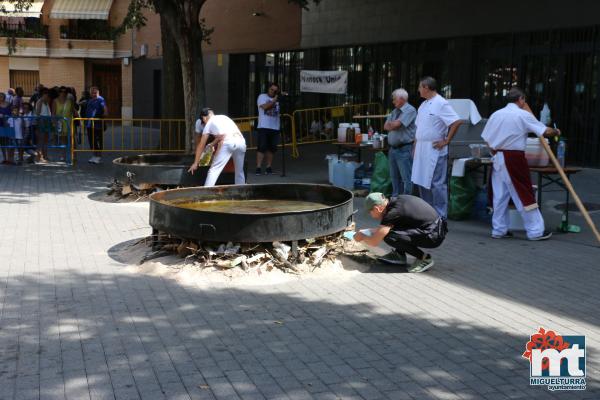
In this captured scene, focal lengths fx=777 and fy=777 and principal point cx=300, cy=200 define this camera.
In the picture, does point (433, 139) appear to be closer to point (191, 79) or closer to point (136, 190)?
point (136, 190)

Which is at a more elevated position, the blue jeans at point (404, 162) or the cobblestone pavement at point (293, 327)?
the blue jeans at point (404, 162)

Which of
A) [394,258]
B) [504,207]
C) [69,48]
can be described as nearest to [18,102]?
[504,207]

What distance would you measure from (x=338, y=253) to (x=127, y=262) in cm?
232

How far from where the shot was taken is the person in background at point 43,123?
58.9 ft

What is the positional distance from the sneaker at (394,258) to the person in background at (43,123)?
11.9 meters

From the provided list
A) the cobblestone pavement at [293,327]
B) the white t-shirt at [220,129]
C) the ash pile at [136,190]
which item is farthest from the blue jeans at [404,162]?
the ash pile at [136,190]

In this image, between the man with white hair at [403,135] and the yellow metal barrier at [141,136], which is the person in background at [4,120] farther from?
the man with white hair at [403,135]

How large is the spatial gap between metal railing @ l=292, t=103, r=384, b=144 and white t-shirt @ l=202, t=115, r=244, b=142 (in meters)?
9.40

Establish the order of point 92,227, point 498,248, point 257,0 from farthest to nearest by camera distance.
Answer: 1. point 257,0
2. point 92,227
3. point 498,248

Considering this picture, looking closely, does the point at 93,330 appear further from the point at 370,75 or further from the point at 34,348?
the point at 370,75

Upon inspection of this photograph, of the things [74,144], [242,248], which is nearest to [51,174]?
[74,144]

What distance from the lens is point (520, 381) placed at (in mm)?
5074

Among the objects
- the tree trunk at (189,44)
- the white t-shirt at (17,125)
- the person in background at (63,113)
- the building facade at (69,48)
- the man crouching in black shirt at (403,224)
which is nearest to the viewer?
the man crouching in black shirt at (403,224)

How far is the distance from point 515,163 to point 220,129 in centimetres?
421
